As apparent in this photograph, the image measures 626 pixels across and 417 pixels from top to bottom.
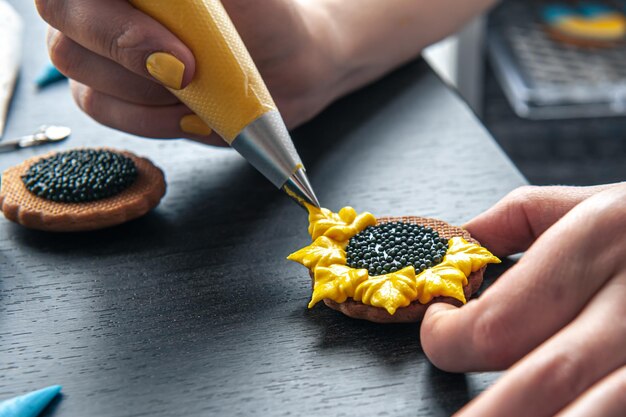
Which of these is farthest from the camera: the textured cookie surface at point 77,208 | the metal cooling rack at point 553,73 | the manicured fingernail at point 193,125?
the metal cooling rack at point 553,73

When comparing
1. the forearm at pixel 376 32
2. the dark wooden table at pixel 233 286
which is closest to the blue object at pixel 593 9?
the forearm at pixel 376 32

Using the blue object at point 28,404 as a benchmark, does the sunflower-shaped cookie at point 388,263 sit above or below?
below

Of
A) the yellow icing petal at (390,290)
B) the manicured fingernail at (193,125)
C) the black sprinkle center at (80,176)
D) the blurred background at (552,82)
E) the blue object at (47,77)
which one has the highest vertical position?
the blue object at (47,77)

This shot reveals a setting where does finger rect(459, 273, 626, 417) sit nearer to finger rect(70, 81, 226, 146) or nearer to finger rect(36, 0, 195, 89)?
finger rect(36, 0, 195, 89)

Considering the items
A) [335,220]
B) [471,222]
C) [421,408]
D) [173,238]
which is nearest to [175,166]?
[173,238]

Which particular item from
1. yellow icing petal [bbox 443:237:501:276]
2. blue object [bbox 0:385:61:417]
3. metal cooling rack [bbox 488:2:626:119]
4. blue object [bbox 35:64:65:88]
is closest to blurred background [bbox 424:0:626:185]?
metal cooling rack [bbox 488:2:626:119]

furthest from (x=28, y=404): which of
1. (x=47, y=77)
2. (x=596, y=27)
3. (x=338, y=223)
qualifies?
(x=596, y=27)

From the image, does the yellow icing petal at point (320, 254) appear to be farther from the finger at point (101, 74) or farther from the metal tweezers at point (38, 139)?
the metal tweezers at point (38, 139)
